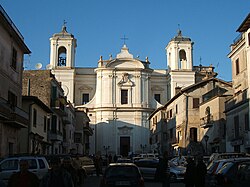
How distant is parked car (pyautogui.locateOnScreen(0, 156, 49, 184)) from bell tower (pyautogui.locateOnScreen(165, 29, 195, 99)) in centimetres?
5303

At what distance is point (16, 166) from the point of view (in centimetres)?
1658

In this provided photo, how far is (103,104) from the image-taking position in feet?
226

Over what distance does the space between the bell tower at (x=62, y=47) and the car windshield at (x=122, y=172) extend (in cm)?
5783

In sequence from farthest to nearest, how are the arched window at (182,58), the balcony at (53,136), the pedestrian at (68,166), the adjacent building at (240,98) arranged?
1. the arched window at (182,58)
2. the balcony at (53,136)
3. the adjacent building at (240,98)
4. the pedestrian at (68,166)

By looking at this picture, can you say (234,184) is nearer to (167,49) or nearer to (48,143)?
(48,143)

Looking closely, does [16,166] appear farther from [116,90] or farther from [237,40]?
[116,90]

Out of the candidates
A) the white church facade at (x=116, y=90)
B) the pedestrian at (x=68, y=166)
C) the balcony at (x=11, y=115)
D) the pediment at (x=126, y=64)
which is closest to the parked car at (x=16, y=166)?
the pedestrian at (x=68, y=166)

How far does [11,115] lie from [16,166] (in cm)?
862

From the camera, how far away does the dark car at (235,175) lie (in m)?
11.2

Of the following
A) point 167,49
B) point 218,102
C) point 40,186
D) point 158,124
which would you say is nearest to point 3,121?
point 40,186

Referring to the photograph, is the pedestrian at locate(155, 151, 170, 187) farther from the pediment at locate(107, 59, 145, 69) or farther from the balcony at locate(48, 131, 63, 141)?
the pediment at locate(107, 59, 145, 69)

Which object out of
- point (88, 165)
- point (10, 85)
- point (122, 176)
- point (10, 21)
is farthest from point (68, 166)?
point (88, 165)

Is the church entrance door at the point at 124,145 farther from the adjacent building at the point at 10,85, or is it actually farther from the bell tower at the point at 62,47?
the adjacent building at the point at 10,85

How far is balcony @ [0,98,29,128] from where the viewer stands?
2342 cm
